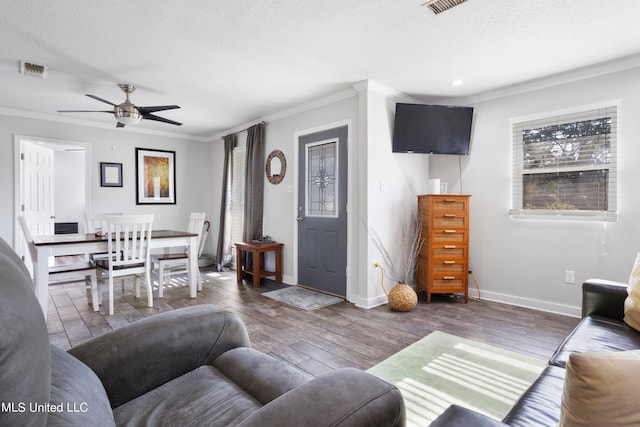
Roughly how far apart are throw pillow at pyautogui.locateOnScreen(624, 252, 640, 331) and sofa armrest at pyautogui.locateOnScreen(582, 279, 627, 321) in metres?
0.11

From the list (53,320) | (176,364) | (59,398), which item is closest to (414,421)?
(176,364)

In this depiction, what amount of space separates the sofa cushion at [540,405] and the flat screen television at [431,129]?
115 inches

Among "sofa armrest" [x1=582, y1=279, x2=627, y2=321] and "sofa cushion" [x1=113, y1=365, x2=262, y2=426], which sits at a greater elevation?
"sofa armrest" [x1=582, y1=279, x2=627, y2=321]

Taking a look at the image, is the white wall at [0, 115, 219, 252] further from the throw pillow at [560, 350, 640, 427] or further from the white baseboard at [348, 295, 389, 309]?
the throw pillow at [560, 350, 640, 427]

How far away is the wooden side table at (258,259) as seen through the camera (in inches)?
177

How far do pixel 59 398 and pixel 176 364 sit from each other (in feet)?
1.77

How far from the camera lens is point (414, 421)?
1.68 metres

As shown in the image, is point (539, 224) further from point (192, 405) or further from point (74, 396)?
point (74, 396)

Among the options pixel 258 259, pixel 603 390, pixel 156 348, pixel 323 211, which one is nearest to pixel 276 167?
pixel 323 211

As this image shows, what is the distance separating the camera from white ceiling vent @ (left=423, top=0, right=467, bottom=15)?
2.15 meters

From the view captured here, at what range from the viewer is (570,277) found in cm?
328

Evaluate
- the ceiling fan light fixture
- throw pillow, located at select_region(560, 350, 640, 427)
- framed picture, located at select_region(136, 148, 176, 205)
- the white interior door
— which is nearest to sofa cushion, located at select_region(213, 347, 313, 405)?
throw pillow, located at select_region(560, 350, 640, 427)

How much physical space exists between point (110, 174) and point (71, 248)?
8.68 feet

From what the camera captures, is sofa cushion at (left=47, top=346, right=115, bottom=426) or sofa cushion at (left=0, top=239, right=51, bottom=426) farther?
sofa cushion at (left=47, top=346, right=115, bottom=426)
